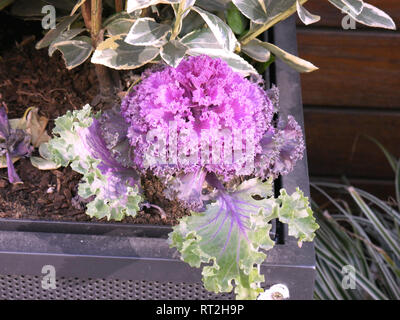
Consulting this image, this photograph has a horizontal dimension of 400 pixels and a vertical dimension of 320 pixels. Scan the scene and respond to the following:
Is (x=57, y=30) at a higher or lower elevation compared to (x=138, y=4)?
higher

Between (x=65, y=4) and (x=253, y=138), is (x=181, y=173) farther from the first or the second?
(x=65, y=4)

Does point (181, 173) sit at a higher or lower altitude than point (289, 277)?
higher

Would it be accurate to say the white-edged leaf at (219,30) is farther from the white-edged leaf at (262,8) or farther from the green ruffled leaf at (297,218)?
the green ruffled leaf at (297,218)

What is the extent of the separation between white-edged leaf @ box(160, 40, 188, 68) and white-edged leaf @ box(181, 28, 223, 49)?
15mm

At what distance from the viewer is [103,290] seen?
26.7 inches

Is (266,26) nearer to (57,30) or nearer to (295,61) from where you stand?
(295,61)

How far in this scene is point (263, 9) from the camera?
0.67 m

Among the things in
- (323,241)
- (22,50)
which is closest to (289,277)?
(323,241)

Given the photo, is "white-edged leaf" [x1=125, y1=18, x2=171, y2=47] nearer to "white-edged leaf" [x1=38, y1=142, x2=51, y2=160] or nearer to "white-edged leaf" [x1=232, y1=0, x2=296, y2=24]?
"white-edged leaf" [x1=232, y1=0, x2=296, y2=24]

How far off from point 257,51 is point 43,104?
1.16 ft

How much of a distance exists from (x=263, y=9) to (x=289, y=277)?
1.13 feet

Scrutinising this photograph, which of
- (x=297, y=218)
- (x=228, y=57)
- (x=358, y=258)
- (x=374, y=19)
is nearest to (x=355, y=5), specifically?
(x=374, y=19)

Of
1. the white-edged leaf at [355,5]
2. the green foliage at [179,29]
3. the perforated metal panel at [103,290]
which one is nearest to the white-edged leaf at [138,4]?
the green foliage at [179,29]

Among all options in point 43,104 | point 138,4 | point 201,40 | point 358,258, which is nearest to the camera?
point 138,4
